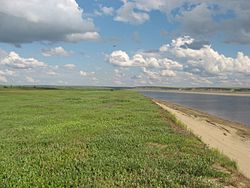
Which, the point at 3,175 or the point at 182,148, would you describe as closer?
the point at 3,175

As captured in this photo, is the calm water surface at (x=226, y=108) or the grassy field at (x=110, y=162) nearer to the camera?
the grassy field at (x=110, y=162)

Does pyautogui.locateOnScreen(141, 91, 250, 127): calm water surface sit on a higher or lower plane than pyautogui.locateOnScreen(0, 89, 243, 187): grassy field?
lower

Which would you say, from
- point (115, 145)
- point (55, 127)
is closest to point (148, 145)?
point (115, 145)

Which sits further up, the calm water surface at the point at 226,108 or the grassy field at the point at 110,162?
the grassy field at the point at 110,162

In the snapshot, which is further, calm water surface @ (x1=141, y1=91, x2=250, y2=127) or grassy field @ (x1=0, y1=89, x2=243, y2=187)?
calm water surface @ (x1=141, y1=91, x2=250, y2=127)

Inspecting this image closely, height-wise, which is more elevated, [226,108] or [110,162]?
[110,162]

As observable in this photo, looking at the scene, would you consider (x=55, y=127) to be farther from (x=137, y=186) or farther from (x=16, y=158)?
(x=137, y=186)

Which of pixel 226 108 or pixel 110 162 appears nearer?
pixel 110 162

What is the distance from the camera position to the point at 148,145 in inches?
760

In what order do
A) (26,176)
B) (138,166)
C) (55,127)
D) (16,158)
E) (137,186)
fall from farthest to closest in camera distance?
1. (55,127)
2. (16,158)
3. (138,166)
4. (26,176)
5. (137,186)

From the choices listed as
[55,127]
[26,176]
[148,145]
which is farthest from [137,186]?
[55,127]

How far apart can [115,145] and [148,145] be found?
1805mm

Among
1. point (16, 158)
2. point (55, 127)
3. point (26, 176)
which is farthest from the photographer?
point (55, 127)

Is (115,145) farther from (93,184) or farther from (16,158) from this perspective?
(93,184)
